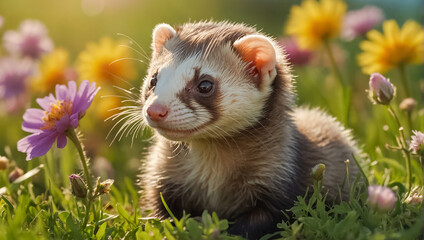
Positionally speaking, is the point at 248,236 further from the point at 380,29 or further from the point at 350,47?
the point at 380,29

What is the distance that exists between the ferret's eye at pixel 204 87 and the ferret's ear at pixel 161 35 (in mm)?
479

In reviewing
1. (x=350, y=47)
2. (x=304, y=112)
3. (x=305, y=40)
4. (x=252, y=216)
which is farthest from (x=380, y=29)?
(x=252, y=216)

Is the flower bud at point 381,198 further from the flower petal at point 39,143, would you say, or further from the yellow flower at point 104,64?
the yellow flower at point 104,64

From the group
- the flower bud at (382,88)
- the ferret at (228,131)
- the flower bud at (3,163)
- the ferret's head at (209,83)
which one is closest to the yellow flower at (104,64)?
the ferret at (228,131)

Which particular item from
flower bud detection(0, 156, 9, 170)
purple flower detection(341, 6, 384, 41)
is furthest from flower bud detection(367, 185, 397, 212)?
purple flower detection(341, 6, 384, 41)

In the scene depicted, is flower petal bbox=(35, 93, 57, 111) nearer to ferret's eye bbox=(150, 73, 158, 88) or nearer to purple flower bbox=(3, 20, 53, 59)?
ferret's eye bbox=(150, 73, 158, 88)

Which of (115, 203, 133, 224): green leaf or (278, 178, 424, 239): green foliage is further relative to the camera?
(115, 203, 133, 224): green leaf

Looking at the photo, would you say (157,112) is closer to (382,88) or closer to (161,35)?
(161,35)

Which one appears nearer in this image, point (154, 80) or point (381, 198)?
point (381, 198)

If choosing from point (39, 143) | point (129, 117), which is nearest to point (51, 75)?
point (129, 117)

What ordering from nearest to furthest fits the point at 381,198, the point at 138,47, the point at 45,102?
the point at 381,198 < the point at 45,102 < the point at 138,47

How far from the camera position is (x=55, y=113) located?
2666 millimetres

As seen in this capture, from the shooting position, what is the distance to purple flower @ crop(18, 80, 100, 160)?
2633 mm

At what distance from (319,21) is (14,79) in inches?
97.2
